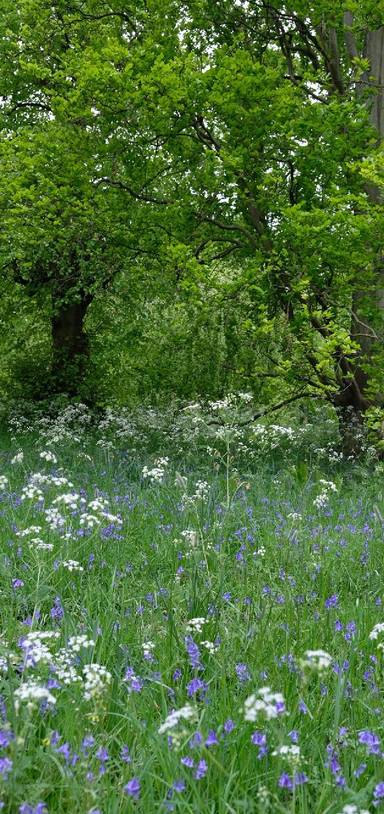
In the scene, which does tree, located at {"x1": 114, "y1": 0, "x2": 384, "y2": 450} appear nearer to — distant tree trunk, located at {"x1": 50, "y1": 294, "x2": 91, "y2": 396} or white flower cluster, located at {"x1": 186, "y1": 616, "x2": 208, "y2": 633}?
distant tree trunk, located at {"x1": 50, "y1": 294, "x2": 91, "y2": 396}

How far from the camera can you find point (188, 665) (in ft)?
9.77

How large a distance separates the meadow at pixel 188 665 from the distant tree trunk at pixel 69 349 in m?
10.1

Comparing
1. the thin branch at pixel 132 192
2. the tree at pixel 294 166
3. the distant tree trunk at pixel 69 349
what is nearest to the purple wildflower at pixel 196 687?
the tree at pixel 294 166

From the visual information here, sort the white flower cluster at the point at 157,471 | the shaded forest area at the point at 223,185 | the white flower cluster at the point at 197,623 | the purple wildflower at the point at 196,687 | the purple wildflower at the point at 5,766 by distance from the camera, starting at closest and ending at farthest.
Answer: the purple wildflower at the point at 5,766 → the purple wildflower at the point at 196,687 → the white flower cluster at the point at 197,623 → the white flower cluster at the point at 157,471 → the shaded forest area at the point at 223,185

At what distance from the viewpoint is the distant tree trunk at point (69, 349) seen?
15812mm

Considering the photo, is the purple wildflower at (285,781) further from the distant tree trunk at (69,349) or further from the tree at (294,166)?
the distant tree trunk at (69,349)

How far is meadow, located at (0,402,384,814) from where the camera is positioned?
2023 mm

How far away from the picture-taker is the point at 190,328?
13070mm

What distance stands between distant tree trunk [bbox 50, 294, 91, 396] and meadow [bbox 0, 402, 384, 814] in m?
10.1

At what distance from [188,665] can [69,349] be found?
44.8 feet

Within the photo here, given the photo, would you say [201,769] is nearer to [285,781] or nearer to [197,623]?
[285,781]

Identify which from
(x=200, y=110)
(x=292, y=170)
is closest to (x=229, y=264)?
(x=292, y=170)

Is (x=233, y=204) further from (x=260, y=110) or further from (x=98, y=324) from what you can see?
(x=98, y=324)

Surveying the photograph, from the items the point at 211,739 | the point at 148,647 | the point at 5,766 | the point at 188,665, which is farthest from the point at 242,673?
the point at 5,766
